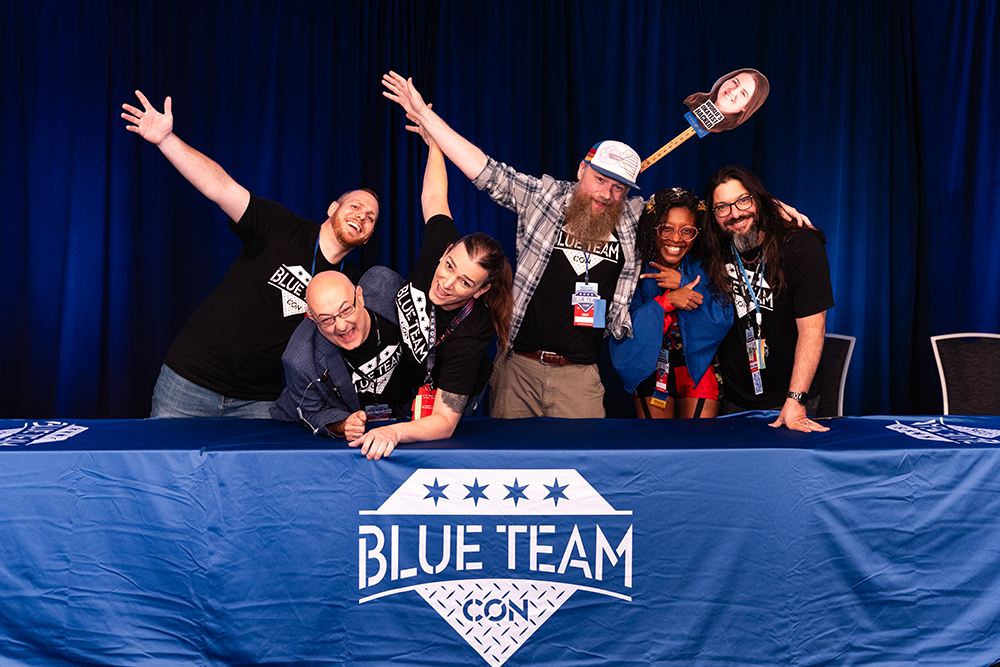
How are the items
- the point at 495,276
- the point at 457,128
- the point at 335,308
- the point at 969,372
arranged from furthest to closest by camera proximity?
the point at 457,128 < the point at 969,372 < the point at 495,276 < the point at 335,308

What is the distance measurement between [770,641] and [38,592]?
203 centimetres

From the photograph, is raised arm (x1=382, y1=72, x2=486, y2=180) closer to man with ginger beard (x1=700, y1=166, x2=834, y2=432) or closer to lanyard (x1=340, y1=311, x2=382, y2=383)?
lanyard (x1=340, y1=311, x2=382, y2=383)

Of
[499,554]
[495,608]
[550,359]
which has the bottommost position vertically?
[495,608]

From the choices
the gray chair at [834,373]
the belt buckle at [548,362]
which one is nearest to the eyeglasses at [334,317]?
the belt buckle at [548,362]

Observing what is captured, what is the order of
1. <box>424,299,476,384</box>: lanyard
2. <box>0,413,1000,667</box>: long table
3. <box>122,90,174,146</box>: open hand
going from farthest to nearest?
<box>122,90,174,146</box>: open hand, <box>424,299,476,384</box>: lanyard, <box>0,413,1000,667</box>: long table

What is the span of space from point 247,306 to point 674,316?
1731mm

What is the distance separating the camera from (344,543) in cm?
185

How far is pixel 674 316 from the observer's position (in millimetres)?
2822

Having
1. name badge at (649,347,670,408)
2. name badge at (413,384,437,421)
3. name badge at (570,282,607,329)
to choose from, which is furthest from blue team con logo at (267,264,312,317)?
name badge at (649,347,670,408)

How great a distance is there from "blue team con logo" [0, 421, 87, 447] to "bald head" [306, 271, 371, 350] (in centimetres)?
82

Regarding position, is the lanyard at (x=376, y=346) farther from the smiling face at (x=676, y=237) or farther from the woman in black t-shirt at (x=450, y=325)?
the smiling face at (x=676, y=237)

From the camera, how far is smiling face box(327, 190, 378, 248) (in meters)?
2.55

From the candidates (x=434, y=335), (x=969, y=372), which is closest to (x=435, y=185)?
(x=434, y=335)

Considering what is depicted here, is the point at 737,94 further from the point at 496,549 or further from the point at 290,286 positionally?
the point at 496,549
